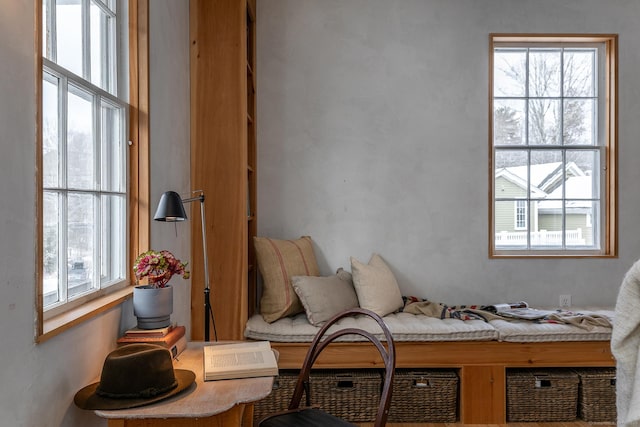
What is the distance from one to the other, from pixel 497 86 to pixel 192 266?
103 inches

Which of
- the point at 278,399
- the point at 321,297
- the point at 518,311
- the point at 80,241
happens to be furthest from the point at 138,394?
the point at 518,311

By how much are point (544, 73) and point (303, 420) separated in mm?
3251

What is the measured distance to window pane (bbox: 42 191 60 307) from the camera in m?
1.65

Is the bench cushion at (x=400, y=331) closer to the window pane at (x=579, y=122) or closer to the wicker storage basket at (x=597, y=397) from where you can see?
the wicker storage basket at (x=597, y=397)

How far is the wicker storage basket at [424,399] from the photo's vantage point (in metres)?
3.36

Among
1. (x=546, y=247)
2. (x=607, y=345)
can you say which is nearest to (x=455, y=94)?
(x=546, y=247)

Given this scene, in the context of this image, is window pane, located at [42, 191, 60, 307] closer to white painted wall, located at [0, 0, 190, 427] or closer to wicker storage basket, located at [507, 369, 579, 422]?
white painted wall, located at [0, 0, 190, 427]

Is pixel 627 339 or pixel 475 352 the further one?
pixel 475 352

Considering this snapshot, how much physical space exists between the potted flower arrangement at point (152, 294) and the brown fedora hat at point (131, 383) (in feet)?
1.18

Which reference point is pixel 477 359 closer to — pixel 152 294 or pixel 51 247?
pixel 152 294

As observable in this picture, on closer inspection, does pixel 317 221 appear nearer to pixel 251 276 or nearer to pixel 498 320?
pixel 251 276

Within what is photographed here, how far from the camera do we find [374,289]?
366cm

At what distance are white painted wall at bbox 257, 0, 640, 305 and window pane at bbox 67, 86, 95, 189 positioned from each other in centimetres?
208

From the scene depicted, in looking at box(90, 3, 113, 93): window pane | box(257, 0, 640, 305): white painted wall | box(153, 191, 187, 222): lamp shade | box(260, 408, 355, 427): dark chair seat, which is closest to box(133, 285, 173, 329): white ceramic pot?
box(153, 191, 187, 222): lamp shade
